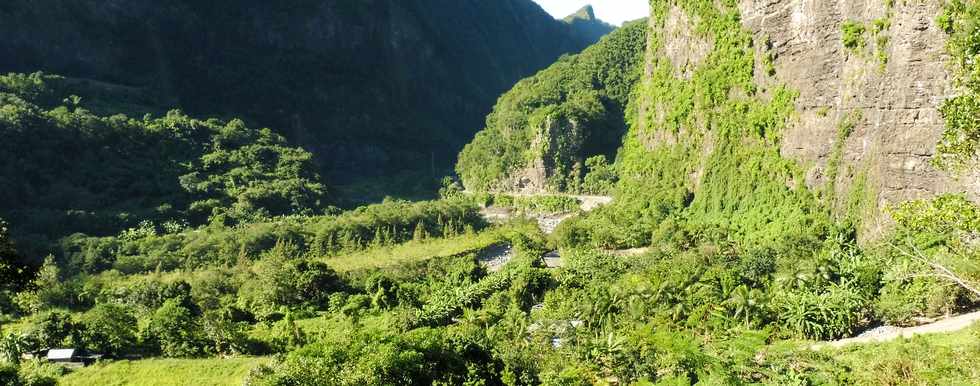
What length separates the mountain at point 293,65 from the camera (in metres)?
81.0

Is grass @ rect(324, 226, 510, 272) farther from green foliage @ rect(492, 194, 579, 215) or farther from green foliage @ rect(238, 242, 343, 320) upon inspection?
green foliage @ rect(492, 194, 579, 215)

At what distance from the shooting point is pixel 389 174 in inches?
3952

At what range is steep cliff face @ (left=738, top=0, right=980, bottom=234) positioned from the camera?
29.6 m

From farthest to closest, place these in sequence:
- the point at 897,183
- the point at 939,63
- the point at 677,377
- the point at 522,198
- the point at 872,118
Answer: the point at 522,198 < the point at 872,118 < the point at 897,183 < the point at 939,63 < the point at 677,377

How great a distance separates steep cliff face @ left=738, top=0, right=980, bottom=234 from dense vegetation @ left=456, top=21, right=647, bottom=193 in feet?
105

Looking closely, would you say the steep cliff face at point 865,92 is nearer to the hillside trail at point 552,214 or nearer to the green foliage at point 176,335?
the hillside trail at point 552,214

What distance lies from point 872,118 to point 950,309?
12846 millimetres

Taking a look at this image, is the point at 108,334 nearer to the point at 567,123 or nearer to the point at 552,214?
the point at 552,214

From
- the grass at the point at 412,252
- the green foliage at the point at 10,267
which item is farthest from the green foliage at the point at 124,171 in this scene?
the green foliage at the point at 10,267

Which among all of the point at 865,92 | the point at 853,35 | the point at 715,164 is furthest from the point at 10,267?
the point at 715,164

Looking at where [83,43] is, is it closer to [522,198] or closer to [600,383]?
[522,198]

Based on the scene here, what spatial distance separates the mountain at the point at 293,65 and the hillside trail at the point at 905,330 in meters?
80.1

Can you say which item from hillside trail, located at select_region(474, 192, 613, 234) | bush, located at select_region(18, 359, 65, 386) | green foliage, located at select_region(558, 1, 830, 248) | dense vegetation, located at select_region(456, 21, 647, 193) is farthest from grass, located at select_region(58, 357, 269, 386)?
dense vegetation, located at select_region(456, 21, 647, 193)

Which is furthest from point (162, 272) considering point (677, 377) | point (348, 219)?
point (677, 377)
